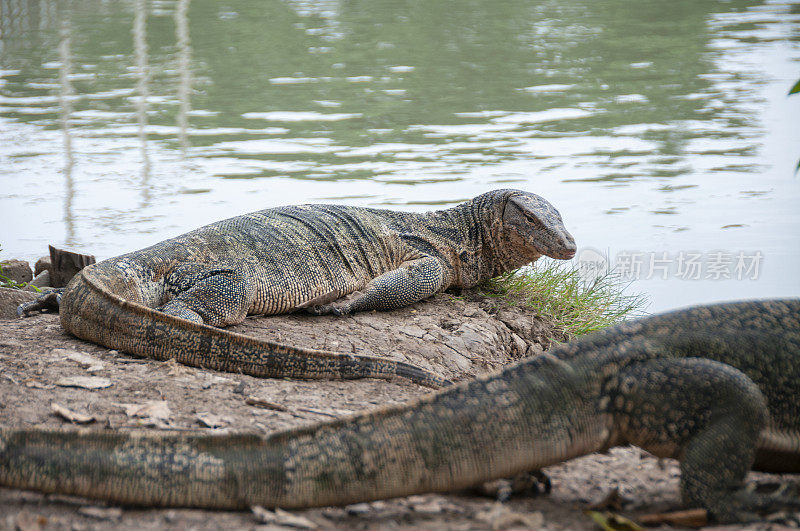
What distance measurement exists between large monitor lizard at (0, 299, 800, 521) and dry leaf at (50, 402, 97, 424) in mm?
725

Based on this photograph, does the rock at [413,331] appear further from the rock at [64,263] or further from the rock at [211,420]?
the rock at [64,263]

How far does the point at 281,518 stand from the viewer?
2.41 metres

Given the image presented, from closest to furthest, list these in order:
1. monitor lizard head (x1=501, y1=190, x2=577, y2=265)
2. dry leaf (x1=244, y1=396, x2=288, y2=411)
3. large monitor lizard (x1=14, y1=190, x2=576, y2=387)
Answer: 1. dry leaf (x1=244, y1=396, x2=288, y2=411)
2. large monitor lizard (x1=14, y1=190, x2=576, y2=387)
3. monitor lizard head (x1=501, y1=190, x2=577, y2=265)

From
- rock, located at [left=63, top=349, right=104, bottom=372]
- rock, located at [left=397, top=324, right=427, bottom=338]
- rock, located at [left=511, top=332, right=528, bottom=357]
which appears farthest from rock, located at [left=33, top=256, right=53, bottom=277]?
rock, located at [left=511, top=332, right=528, bottom=357]

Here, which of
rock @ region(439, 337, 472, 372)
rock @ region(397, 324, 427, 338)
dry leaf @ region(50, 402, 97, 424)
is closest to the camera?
dry leaf @ region(50, 402, 97, 424)

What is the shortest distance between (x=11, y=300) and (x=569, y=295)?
4586 millimetres

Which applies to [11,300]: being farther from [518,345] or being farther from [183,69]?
[183,69]

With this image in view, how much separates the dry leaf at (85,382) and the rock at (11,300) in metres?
2.10

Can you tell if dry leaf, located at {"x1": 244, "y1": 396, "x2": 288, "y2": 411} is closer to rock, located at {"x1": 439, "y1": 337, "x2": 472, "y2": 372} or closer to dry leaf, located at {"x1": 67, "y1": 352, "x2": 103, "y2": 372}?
dry leaf, located at {"x1": 67, "y1": 352, "x2": 103, "y2": 372}

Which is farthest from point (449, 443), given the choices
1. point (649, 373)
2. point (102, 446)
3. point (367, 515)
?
point (102, 446)

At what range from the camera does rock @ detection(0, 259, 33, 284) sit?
22.6 ft

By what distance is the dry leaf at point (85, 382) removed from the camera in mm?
3676

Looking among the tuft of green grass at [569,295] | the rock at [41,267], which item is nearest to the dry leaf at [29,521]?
the tuft of green grass at [569,295]

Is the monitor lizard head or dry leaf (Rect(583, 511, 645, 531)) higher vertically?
dry leaf (Rect(583, 511, 645, 531))
